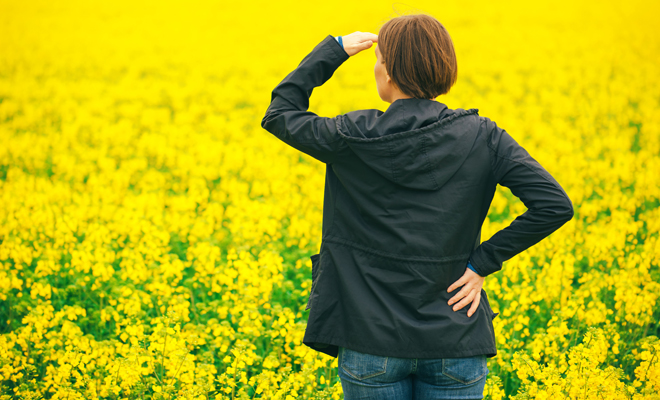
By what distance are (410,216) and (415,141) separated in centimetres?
27

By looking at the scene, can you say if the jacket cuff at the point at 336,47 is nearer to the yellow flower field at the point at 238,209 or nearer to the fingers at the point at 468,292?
the yellow flower field at the point at 238,209

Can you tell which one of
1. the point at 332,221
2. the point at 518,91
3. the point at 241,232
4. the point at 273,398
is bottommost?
the point at 273,398

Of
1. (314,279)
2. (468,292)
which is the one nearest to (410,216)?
(468,292)

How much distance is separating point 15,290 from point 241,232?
7.06 feet

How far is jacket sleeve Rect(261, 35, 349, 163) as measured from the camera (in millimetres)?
1949

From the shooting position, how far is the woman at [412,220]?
187cm

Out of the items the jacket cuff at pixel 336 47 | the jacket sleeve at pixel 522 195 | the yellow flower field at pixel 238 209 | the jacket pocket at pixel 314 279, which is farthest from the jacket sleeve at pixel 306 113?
the jacket sleeve at pixel 522 195

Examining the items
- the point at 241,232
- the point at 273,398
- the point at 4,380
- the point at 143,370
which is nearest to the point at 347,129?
the point at 273,398

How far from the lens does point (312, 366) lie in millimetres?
3672

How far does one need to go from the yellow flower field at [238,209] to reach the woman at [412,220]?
0.38 meters

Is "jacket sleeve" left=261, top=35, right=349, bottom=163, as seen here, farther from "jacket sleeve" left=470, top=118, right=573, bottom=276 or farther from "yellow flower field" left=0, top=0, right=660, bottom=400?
"jacket sleeve" left=470, top=118, right=573, bottom=276

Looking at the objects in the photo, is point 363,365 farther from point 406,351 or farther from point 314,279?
point 314,279

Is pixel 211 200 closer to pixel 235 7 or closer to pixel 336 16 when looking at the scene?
pixel 336 16

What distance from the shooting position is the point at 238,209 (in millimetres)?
6324
